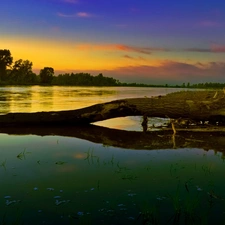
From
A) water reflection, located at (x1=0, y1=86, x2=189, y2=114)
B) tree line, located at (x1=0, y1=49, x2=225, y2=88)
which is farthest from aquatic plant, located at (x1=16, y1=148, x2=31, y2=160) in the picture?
tree line, located at (x1=0, y1=49, x2=225, y2=88)

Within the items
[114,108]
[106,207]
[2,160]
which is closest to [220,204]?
[106,207]

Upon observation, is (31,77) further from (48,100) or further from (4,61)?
(48,100)

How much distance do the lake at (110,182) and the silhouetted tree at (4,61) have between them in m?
127

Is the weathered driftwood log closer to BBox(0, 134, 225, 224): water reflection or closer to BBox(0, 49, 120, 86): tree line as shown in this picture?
BBox(0, 134, 225, 224): water reflection

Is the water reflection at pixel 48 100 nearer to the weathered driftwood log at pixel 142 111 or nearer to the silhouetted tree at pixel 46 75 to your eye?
the weathered driftwood log at pixel 142 111

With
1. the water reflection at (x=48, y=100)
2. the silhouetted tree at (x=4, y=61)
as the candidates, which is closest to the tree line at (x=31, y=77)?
the silhouetted tree at (x=4, y=61)

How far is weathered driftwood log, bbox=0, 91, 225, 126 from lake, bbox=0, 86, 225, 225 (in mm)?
3398

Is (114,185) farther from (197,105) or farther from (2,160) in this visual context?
(197,105)

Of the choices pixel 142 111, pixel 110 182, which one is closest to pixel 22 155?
pixel 110 182

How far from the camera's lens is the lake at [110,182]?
4.64 metres

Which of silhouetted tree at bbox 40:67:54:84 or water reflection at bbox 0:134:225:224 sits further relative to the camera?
silhouetted tree at bbox 40:67:54:84

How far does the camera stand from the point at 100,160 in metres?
8.15

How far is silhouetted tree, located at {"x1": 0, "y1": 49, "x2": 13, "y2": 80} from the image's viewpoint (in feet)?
427

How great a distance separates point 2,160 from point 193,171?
4.67 metres
